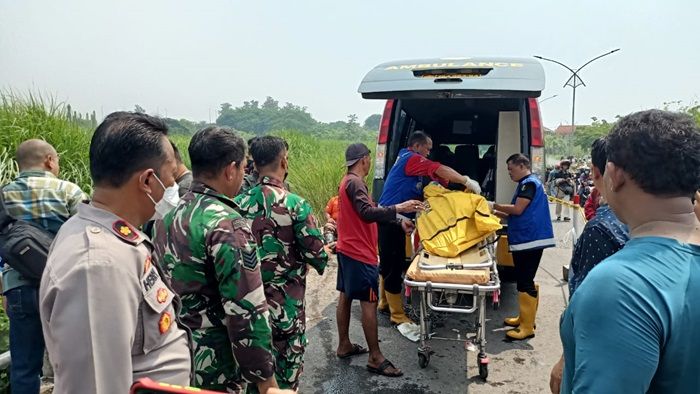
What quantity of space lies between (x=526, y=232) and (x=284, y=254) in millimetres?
2430

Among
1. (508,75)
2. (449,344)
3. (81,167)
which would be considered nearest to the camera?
(508,75)

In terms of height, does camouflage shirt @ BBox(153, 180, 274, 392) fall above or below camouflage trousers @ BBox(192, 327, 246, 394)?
above

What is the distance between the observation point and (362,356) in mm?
3887

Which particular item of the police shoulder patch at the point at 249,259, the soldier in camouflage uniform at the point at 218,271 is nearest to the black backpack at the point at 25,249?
the soldier in camouflage uniform at the point at 218,271

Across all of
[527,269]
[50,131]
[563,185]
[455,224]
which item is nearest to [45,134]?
[50,131]

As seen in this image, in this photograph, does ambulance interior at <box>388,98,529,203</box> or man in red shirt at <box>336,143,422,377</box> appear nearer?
man in red shirt at <box>336,143,422,377</box>

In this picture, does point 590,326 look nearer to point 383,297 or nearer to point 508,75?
point 508,75

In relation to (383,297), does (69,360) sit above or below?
above

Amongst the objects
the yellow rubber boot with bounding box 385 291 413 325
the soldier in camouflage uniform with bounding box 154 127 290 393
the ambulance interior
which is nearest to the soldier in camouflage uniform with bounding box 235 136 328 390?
the soldier in camouflage uniform with bounding box 154 127 290 393

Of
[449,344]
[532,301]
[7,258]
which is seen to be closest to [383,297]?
[449,344]

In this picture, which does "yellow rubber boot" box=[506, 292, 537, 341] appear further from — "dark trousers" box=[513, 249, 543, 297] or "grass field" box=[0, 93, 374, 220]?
"grass field" box=[0, 93, 374, 220]

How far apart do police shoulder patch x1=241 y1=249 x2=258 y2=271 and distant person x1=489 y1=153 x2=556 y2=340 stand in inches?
112

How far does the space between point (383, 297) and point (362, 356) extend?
0.96 metres

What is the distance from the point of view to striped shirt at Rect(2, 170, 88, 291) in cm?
280
